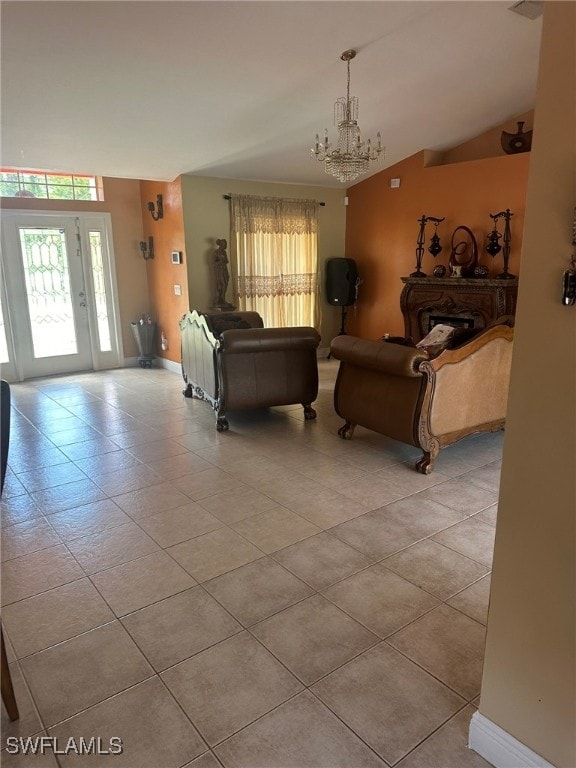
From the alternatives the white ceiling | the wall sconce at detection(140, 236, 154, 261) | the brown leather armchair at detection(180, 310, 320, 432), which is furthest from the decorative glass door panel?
the brown leather armchair at detection(180, 310, 320, 432)

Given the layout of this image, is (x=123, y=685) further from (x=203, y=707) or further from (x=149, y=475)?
(x=149, y=475)

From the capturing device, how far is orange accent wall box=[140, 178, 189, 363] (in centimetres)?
615

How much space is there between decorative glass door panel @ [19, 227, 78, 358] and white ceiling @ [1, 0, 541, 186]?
1.27m

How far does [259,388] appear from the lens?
175 inches

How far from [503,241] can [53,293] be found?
5482 millimetres

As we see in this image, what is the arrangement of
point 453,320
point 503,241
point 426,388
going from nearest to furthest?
point 426,388
point 503,241
point 453,320

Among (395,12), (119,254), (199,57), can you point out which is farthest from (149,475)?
(119,254)

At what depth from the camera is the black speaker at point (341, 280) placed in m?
7.12

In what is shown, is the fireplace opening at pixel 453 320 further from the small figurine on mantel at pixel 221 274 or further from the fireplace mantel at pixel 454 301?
the small figurine on mantel at pixel 221 274

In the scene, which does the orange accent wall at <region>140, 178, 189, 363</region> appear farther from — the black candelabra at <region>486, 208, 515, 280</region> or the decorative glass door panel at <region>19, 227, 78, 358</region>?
the black candelabra at <region>486, 208, 515, 280</region>

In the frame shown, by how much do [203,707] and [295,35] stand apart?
3807 mm

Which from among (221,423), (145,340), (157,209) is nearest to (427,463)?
(221,423)

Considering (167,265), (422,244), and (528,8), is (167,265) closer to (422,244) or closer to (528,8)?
(422,244)

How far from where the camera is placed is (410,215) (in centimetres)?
651
